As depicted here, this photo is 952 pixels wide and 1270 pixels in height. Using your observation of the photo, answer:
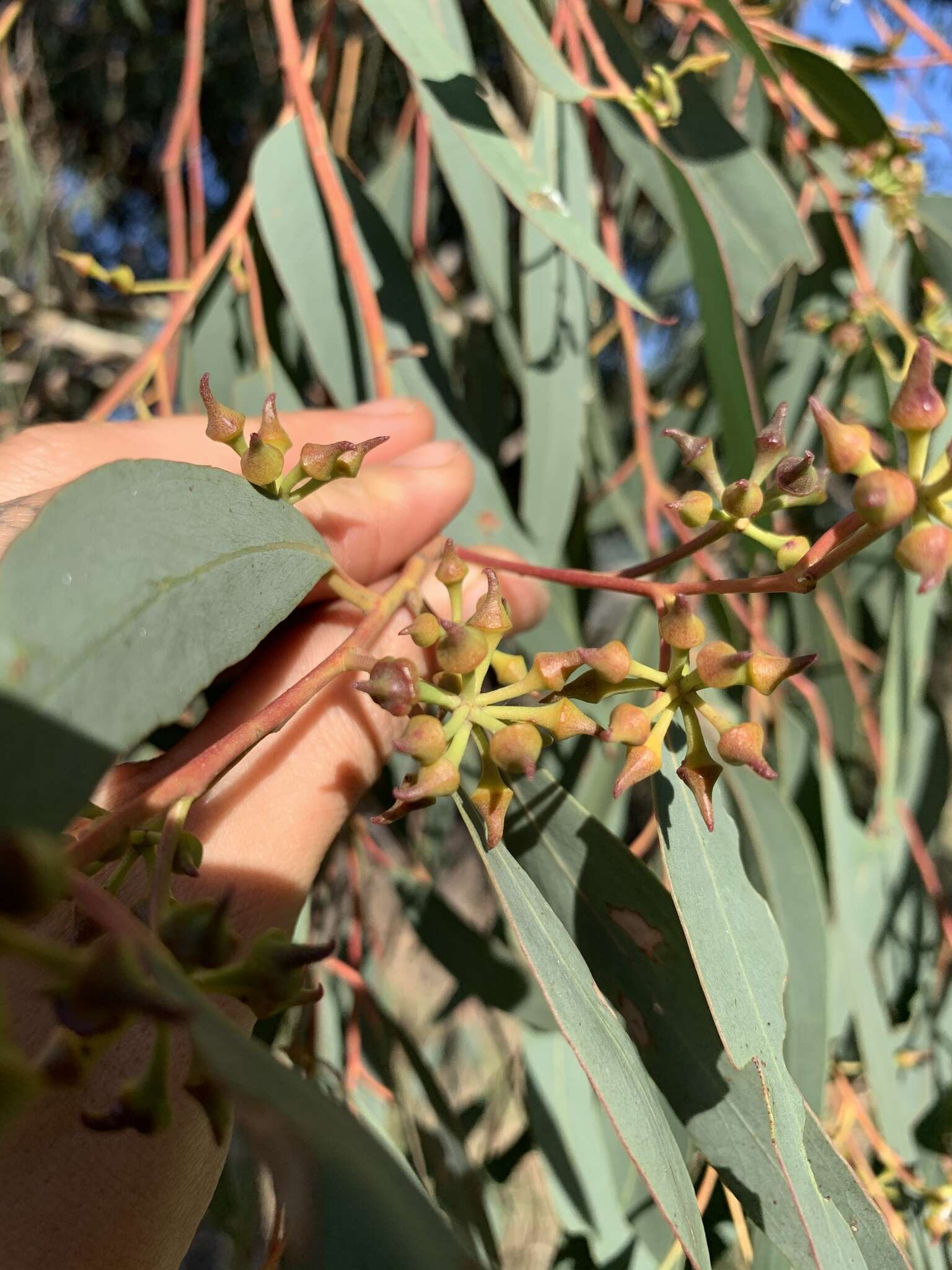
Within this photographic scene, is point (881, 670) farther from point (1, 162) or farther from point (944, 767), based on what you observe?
point (1, 162)

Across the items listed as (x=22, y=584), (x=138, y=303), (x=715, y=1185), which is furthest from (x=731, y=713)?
(x=138, y=303)

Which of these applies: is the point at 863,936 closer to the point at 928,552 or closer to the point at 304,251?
the point at 928,552

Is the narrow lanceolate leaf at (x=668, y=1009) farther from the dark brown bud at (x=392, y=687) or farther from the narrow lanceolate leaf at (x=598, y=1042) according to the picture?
the dark brown bud at (x=392, y=687)

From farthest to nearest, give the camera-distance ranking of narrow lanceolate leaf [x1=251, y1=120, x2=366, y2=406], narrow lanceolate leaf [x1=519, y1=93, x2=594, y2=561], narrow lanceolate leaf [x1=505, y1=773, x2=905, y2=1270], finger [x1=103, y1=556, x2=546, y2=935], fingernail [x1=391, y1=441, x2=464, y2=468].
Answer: narrow lanceolate leaf [x1=519, y1=93, x2=594, y2=561] < narrow lanceolate leaf [x1=251, y1=120, x2=366, y2=406] < fingernail [x1=391, y1=441, x2=464, y2=468] < finger [x1=103, y1=556, x2=546, y2=935] < narrow lanceolate leaf [x1=505, y1=773, x2=905, y2=1270]

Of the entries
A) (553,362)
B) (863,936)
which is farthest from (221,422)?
(863,936)

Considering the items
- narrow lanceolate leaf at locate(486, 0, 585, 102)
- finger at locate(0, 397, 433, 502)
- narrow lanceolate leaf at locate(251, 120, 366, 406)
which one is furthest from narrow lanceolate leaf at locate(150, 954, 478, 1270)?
narrow lanceolate leaf at locate(251, 120, 366, 406)

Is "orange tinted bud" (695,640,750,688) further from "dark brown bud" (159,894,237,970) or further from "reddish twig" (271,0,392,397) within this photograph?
"reddish twig" (271,0,392,397)
